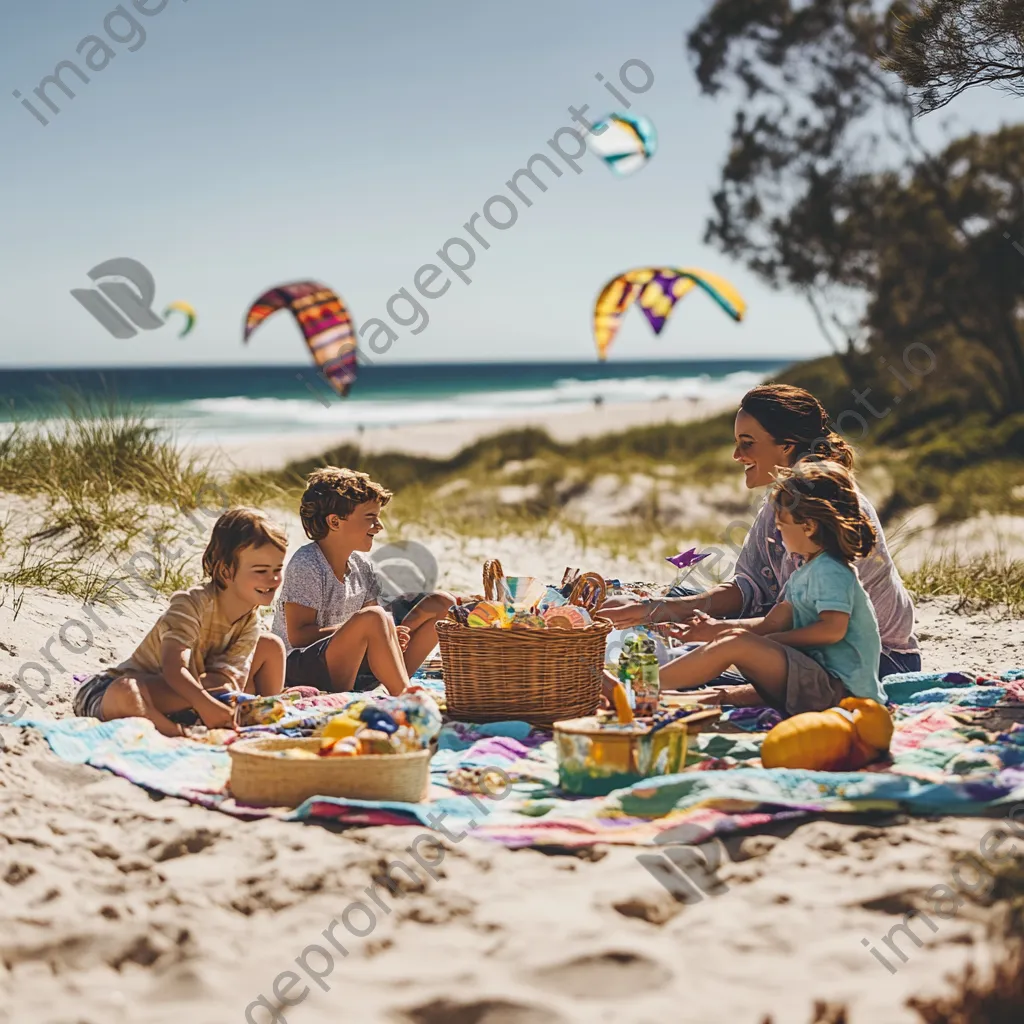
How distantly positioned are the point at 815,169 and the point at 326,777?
1647cm

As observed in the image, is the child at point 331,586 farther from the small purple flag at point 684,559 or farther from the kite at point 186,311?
the kite at point 186,311

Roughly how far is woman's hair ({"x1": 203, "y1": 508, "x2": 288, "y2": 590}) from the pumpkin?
5.65 ft

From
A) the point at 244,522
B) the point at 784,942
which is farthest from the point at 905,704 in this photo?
the point at 244,522

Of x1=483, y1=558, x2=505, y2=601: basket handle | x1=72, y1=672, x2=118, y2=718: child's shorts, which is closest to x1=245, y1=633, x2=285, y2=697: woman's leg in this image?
x1=72, y1=672, x2=118, y2=718: child's shorts

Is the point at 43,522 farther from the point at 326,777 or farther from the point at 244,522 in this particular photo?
the point at 326,777

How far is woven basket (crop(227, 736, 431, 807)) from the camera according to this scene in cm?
306

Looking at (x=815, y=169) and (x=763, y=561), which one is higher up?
(x=815, y=169)

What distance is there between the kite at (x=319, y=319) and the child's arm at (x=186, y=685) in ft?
24.8

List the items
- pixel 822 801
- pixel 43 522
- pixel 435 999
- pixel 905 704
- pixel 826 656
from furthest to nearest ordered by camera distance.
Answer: pixel 43 522 < pixel 905 704 < pixel 826 656 < pixel 822 801 < pixel 435 999

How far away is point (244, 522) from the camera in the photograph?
3.84m

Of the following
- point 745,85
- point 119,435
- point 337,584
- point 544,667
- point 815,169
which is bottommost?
point 544,667

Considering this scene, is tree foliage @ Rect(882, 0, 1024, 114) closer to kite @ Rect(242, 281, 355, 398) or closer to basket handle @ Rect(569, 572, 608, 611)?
basket handle @ Rect(569, 572, 608, 611)

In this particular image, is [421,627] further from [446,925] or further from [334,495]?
[446,925]

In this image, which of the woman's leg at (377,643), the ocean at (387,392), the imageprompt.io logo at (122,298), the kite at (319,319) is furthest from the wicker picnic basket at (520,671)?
the ocean at (387,392)
